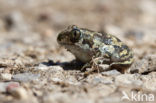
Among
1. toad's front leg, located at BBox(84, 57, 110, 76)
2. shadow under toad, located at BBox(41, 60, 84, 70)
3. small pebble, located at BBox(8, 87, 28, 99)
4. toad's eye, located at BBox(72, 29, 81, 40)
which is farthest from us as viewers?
shadow under toad, located at BBox(41, 60, 84, 70)

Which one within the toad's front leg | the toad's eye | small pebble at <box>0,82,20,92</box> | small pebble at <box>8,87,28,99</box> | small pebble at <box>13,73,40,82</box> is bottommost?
small pebble at <box>8,87,28,99</box>

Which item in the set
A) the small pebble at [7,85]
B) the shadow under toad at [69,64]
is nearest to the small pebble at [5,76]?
the small pebble at [7,85]

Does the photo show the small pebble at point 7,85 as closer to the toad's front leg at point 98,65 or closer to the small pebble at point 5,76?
the small pebble at point 5,76

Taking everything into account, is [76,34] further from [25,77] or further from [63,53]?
[63,53]

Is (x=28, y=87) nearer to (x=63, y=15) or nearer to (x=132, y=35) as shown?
(x=132, y=35)

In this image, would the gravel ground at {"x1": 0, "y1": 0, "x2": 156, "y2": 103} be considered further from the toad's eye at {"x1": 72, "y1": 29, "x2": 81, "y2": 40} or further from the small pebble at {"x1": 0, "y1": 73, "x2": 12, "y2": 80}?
the toad's eye at {"x1": 72, "y1": 29, "x2": 81, "y2": 40}

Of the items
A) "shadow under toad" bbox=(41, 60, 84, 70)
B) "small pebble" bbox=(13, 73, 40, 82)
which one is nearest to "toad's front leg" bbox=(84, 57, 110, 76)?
"shadow under toad" bbox=(41, 60, 84, 70)
